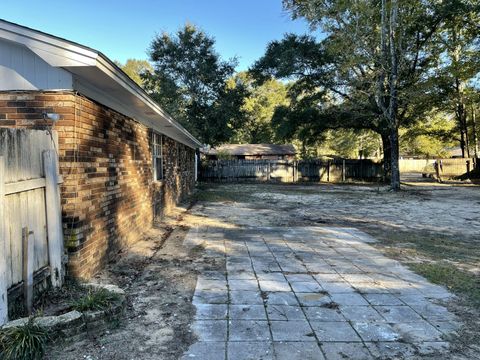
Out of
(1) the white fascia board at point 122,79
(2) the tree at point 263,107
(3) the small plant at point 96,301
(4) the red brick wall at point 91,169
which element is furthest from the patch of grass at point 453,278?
(2) the tree at point 263,107

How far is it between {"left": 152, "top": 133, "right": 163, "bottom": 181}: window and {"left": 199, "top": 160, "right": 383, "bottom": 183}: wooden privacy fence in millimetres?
17037

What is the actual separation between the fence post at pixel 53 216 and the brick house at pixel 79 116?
176 mm

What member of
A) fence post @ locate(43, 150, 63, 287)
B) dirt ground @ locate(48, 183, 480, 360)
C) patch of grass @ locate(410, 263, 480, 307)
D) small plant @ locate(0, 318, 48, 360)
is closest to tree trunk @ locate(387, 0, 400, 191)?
dirt ground @ locate(48, 183, 480, 360)

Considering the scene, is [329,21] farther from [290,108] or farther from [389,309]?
[389,309]

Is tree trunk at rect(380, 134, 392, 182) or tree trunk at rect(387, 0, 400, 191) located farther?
tree trunk at rect(380, 134, 392, 182)

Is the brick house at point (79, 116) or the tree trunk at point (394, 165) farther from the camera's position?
the tree trunk at point (394, 165)

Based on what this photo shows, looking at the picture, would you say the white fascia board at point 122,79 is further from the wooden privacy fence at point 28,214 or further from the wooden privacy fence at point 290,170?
the wooden privacy fence at point 290,170

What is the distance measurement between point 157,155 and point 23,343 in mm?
7022

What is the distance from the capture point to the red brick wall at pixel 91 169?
407cm

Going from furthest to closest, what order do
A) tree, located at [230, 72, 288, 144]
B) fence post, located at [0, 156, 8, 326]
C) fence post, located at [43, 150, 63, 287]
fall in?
1. tree, located at [230, 72, 288, 144]
2. fence post, located at [43, 150, 63, 287]
3. fence post, located at [0, 156, 8, 326]

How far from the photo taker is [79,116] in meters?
4.22

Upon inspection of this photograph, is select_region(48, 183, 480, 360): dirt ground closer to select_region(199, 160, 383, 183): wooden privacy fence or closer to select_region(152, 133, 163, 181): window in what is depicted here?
select_region(152, 133, 163, 181): window

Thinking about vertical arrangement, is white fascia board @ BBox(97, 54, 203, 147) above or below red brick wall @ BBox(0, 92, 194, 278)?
above

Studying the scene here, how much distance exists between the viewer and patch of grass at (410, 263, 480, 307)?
14.1 ft
